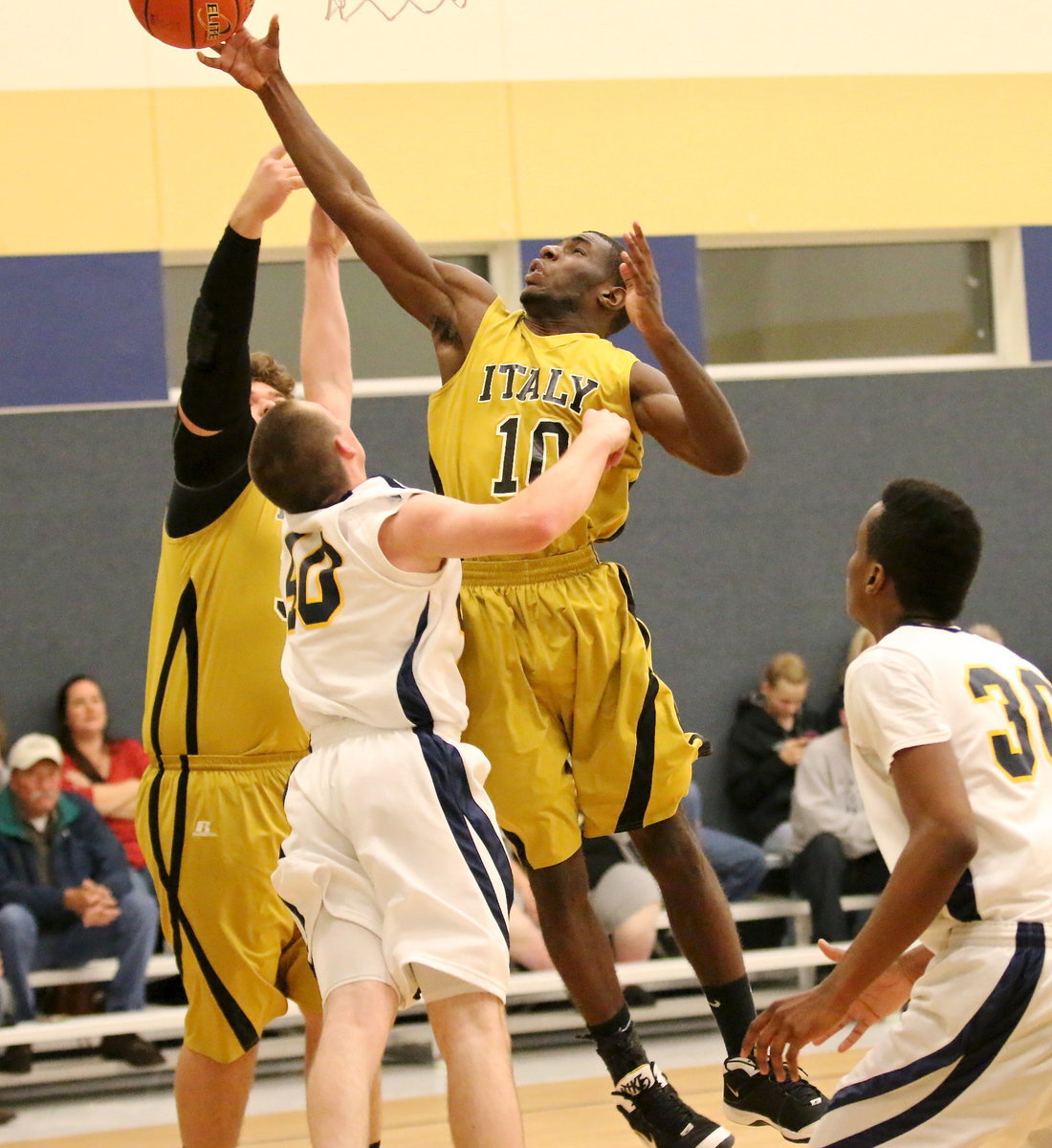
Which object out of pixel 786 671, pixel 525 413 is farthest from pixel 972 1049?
pixel 786 671

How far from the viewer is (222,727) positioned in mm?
4062

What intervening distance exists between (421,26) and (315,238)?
15.3 ft

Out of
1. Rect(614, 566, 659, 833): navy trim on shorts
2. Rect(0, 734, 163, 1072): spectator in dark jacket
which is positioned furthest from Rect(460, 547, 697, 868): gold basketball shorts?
Rect(0, 734, 163, 1072): spectator in dark jacket

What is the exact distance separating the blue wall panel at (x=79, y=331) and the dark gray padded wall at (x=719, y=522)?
190 mm

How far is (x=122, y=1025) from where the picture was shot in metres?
6.72

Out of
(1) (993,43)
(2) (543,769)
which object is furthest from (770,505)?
(2) (543,769)

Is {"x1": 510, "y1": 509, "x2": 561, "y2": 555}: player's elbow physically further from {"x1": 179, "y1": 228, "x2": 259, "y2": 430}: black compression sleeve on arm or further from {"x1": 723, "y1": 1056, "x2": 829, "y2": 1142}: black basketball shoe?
{"x1": 723, "y1": 1056, "x2": 829, "y2": 1142}: black basketball shoe

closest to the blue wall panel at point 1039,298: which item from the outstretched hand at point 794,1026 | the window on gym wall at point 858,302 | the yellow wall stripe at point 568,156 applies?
the window on gym wall at point 858,302

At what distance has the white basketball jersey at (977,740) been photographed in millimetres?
2955

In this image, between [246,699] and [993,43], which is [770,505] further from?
[246,699]

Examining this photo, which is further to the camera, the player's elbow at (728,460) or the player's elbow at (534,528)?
the player's elbow at (728,460)

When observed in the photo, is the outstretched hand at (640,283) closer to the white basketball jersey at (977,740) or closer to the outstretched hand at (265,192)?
the outstretched hand at (265,192)

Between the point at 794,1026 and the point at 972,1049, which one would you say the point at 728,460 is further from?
the point at 972,1049

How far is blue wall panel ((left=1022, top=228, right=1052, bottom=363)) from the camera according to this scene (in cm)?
948
